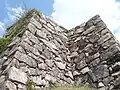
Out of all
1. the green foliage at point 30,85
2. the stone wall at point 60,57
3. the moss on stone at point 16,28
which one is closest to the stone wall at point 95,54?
the stone wall at point 60,57

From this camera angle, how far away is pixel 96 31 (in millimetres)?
8023

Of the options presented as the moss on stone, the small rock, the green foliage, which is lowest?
the green foliage

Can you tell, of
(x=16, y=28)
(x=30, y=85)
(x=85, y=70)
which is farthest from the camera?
(x=16, y=28)

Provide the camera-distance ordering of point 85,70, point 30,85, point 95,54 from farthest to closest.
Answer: point 95,54 < point 85,70 < point 30,85

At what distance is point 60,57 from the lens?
7453 millimetres

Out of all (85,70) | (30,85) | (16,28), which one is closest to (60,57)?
(85,70)

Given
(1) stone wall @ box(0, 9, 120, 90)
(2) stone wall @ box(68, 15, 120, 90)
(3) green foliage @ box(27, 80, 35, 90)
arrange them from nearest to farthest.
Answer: (3) green foliage @ box(27, 80, 35, 90) < (1) stone wall @ box(0, 9, 120, 90) < (2) stone wall @ box(68, 15, 120, 90)

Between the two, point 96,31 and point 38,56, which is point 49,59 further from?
point 96,31

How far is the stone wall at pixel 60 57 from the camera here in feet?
19.8

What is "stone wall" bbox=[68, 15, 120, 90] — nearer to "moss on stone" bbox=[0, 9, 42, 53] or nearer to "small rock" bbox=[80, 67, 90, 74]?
"small rock" bbox=[80, 67, 90, 74]

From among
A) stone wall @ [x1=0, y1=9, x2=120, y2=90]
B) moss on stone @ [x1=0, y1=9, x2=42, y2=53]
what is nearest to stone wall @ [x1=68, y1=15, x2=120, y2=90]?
stone wall @ [x1=0, y1=9, x2=120, y2=90]

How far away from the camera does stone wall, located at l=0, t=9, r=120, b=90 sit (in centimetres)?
603

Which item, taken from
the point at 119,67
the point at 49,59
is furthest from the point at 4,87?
the point at 119,67

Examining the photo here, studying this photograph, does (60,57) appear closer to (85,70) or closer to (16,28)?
(85,70)
